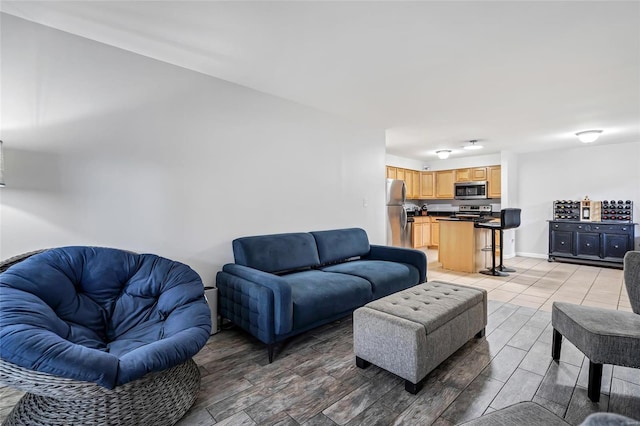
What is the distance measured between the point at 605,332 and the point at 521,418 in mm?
1134

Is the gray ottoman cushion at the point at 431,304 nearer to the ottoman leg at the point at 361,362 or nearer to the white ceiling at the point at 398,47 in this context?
the ottoman leg at the point at 361,362

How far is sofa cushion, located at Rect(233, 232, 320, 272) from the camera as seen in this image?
285 cm

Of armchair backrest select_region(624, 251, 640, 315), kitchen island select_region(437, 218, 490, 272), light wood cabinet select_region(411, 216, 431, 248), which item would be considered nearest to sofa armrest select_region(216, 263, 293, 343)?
armchair backrest select_region(624, 251, 640, 315)

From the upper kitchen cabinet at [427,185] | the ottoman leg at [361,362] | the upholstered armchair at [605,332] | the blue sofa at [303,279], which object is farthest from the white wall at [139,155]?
the upper kitchen cabinet at [427,185]

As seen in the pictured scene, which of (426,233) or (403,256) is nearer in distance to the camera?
(403,256)

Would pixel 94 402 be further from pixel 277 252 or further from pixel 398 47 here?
pixel 398 47

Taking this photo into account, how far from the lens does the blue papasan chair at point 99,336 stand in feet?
4.33

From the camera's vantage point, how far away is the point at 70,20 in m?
2.05

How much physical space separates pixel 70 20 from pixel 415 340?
10.3 ft

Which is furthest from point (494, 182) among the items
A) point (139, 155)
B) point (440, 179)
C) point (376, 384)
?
point (139, 155)

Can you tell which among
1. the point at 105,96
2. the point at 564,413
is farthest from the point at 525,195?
the point at 105,96

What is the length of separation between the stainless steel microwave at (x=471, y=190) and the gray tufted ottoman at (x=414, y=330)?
5255 millimetres

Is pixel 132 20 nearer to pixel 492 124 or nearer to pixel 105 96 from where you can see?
pixel 105 96

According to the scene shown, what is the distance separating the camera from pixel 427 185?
802 centimetres
